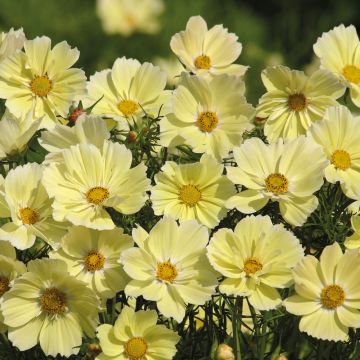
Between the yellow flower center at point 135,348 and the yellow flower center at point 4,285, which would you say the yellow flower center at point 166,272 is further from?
the yellow flower center at point 4,285

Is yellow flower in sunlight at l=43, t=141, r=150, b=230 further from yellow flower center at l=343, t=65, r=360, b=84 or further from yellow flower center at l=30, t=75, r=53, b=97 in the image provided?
yellow flower center at l=343, t=65, r=360, b=84

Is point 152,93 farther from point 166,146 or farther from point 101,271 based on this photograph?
point 101,271

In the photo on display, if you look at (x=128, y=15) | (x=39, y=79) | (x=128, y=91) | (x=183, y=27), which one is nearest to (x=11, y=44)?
(x=39, y=79)

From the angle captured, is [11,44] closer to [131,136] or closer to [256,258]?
[131,136]

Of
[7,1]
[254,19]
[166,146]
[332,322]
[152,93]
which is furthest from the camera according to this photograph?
[254,19]

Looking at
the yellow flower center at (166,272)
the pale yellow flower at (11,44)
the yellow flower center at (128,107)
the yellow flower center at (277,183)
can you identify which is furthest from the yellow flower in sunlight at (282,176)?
the pale yellow flower at (11,44)

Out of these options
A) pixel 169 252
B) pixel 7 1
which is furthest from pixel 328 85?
pixel 7 1

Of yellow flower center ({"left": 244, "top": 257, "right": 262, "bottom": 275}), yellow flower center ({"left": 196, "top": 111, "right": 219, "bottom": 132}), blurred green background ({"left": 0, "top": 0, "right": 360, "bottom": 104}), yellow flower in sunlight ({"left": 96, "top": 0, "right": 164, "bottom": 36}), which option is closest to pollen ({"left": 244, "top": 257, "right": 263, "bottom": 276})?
yellow flower center ({"left": 244, "top": 257, "right": 262, "bottom": 275})
